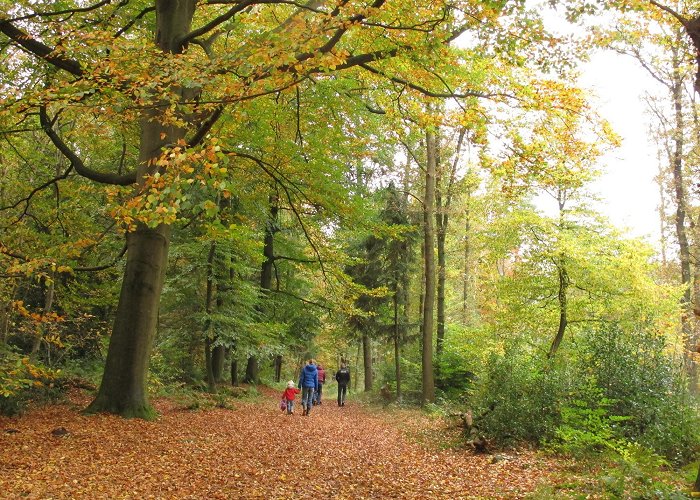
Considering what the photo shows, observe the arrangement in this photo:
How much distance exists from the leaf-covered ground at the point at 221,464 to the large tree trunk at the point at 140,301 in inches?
19.3

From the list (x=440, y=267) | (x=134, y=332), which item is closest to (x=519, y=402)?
(x=134, y=332)

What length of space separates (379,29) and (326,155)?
4.96 meters

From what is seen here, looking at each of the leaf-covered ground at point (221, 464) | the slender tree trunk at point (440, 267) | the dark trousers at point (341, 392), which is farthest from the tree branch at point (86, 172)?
the dark trousers at point (341, 392)

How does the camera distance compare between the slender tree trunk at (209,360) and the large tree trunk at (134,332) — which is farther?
the slender tree trunk at (209,360)

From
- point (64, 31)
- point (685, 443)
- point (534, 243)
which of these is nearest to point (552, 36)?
point (685, 443)

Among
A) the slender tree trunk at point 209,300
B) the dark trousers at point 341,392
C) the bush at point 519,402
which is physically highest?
the slender tree trunk at point 209,300

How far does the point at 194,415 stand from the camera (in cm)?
1070

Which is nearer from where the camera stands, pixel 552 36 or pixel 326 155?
pixel 552 36

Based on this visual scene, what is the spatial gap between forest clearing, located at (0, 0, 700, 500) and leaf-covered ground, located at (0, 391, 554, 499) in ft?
0.18

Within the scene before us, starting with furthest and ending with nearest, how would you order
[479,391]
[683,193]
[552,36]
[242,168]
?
[683,193] → [242,168] → [479,391] → [552,36]

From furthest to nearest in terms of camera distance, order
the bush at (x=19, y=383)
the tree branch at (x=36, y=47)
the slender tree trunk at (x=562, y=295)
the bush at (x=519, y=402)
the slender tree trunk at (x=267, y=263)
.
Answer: the slender tree trunk at (x=267, y=263)
the slender tree trunk at (x=562, y=295)
the bush at (x=519, y=402)
the tree branch at (x=36, y=47)
the bush at (x=19, y=383)

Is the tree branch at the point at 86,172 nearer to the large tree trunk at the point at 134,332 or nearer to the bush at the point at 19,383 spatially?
the large tree trunk at the point at 134,332

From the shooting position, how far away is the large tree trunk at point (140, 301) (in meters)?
8.59

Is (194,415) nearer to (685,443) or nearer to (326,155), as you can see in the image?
(326,155)
